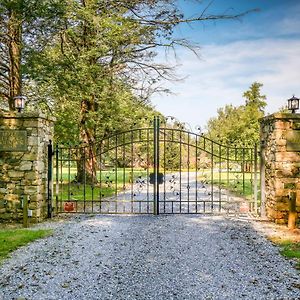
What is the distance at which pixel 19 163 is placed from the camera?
7535mm

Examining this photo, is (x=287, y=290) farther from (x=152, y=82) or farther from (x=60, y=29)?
(x=152, y=82)

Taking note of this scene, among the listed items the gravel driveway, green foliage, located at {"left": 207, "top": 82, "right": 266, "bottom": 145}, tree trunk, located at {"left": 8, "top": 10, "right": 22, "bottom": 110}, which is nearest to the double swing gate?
the gravel driveway

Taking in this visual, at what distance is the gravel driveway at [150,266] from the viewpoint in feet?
12.7

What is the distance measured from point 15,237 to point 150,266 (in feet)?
8.89

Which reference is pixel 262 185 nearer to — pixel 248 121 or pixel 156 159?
pixel 156 159

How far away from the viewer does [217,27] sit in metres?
12.3

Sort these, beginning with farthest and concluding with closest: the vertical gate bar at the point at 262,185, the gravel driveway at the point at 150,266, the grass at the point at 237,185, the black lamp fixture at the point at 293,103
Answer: the grass at the point at 237,185, the vertical gate bar at the point at 262,185, the black lamp fixture at the point at 293,103, the gravel driveway at the point at 150,266

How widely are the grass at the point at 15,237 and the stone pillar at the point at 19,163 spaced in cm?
83

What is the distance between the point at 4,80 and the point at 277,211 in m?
8.95

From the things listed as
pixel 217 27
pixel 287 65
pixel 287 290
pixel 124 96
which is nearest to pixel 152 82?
pixel 124 96

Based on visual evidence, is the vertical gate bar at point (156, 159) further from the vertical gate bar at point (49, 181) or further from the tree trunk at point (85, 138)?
the tree trunk at point (85, 138)

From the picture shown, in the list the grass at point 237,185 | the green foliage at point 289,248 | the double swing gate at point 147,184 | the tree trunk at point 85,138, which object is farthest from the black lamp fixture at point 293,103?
the tree trunk at point 85,138

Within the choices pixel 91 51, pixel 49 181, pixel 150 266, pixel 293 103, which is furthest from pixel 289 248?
pixel 91 51

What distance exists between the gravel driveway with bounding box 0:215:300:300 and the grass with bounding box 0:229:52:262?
0.59 ft
